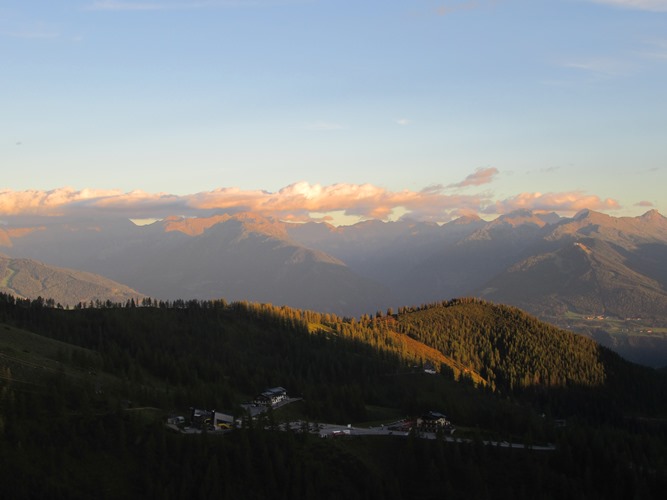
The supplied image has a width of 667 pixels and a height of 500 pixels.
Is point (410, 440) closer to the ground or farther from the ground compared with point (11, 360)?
closer to the ground

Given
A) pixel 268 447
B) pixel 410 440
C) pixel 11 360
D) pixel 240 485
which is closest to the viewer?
pixel 240 485

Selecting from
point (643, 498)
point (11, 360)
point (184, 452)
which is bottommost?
point (643, 498)

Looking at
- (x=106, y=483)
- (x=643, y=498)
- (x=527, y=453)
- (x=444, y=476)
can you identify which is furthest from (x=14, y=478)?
(x=643, y=498)

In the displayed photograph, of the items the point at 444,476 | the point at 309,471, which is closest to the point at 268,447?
the point at 309,471

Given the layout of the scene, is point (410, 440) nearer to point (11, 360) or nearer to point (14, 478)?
point (14, 478)

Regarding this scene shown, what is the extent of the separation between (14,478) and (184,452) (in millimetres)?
32452

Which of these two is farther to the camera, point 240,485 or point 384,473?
point 384,473

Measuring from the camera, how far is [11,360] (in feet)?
632

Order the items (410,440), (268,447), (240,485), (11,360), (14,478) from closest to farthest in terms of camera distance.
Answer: (14,478)
(240,485)
(268,447)
(410,440)
(11,360)

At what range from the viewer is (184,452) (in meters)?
156

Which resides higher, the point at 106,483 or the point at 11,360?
the point at 11,360

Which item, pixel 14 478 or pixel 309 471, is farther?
pixel 309 471

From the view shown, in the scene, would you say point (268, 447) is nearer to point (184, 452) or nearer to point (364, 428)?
point (184, 452)

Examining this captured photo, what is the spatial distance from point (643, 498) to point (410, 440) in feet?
170
